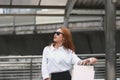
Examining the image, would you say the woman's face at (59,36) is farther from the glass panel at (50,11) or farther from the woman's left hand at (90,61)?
the glass panel at (50,11)

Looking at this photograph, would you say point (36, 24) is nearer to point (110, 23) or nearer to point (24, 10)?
point (24, 10)

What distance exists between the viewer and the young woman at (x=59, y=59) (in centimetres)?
473

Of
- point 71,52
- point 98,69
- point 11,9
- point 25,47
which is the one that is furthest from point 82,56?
point 25,47

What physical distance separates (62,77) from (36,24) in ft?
58.3

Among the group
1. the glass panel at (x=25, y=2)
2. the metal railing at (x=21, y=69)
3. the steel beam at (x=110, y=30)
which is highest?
the glass panel at (x=25, y=2)

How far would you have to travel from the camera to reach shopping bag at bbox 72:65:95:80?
4.66m

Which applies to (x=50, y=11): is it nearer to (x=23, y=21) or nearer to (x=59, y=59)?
(x=23, y=21)

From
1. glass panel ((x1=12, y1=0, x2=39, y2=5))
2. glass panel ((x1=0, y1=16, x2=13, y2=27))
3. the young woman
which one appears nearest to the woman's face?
the young woman

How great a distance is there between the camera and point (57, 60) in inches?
185

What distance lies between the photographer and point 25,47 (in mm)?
21969

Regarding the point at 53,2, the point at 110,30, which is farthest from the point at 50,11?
the point at 110,30

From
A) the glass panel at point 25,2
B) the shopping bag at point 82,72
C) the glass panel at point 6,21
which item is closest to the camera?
the shopping bag at point 82,72

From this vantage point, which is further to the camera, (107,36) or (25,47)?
(25,47)

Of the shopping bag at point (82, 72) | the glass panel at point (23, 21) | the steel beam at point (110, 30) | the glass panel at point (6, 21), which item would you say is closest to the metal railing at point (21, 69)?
the steel beam at point (110, 30)
